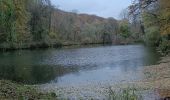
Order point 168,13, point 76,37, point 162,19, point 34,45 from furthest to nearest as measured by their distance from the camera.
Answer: point 76,37 < point 34,45 < point 162,19 < point 168,13

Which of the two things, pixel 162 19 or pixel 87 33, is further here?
pixel 87 33

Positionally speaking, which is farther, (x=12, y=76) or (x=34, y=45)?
(x=34, y=45)

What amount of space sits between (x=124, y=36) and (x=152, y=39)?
55.3 m

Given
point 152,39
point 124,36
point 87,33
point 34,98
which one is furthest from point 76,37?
point 34,98

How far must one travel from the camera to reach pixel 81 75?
106 ft

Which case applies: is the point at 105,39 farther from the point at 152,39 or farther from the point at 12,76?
the point at 12,76

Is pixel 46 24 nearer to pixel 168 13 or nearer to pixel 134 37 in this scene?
pixel 134 37

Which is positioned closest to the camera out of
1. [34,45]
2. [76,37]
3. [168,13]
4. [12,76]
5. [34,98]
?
[34,98]

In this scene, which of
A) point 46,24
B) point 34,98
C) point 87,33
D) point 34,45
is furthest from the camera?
point 87,33

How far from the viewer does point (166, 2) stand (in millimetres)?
32531

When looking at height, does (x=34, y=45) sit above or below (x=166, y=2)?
below

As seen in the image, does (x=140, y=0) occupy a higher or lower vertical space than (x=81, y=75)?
higher

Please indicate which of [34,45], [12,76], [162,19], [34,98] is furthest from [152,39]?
[34,98]

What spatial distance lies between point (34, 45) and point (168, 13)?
2375 inches
